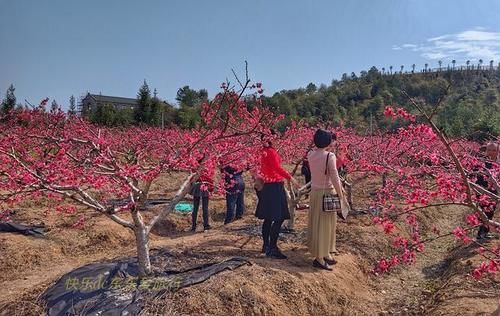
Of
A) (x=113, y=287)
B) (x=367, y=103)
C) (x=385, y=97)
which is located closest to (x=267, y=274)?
(x=113, y=287)

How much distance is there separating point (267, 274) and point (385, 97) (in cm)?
5149

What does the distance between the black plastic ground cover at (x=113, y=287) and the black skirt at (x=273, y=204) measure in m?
0.84

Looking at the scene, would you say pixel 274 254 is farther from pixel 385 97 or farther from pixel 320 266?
pixel 385 97

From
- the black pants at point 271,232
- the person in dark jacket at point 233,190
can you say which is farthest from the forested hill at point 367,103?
the black pants at point 271,232

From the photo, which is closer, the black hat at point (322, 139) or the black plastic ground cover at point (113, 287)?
the black plastic ground cover at point (113, 287)

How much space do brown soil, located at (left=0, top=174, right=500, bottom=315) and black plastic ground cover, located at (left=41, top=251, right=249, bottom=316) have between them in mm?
108

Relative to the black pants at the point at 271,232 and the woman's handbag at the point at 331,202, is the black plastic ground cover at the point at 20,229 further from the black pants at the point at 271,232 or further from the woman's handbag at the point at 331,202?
the woman's handbag at the point at 331,202

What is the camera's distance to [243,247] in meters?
5.98

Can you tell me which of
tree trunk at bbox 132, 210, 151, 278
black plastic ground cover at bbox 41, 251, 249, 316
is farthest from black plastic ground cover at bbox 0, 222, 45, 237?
tree trunk at bbox 132, 210, 151, 278

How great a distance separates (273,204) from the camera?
524 centimetres

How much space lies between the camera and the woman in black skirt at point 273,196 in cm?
524

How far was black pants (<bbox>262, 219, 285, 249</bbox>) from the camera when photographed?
5.30 metres

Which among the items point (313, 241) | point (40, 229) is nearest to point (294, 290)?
point (313, 241)

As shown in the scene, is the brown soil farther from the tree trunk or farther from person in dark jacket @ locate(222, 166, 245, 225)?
the tree trunk
